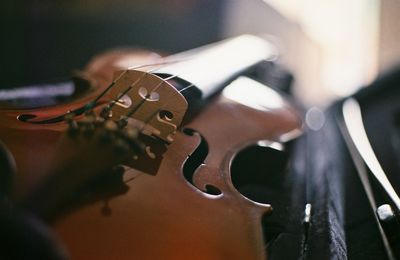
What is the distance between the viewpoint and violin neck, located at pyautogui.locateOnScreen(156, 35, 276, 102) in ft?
2.39

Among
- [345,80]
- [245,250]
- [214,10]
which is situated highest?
[214,10]

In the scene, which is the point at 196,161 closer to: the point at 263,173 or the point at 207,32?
the point at 263,173

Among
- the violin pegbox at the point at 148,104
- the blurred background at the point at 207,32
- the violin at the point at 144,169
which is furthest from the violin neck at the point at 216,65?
the blurred background at the point at 207,32

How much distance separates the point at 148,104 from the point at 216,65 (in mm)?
330

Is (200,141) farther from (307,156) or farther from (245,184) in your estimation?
(307,156)

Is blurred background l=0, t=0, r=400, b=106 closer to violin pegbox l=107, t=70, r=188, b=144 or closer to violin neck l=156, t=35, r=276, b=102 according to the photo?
violin neck l=156, t=35, r=276, b=102

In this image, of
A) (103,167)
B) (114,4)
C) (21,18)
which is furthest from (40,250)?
(114,4)

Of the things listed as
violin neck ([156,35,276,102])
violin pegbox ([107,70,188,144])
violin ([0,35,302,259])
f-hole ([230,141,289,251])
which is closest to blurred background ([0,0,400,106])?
violin neck ([156,35,276,102])

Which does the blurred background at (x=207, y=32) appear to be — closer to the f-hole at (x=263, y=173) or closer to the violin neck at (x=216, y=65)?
the violin neck at (x=216, y=65)

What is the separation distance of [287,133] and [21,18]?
3.37 ft

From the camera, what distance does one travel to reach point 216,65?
0.88m

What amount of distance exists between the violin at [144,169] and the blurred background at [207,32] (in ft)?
2.22

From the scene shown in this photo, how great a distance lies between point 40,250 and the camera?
0.35 meters

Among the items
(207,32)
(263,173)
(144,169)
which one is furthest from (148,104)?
(207,32)
